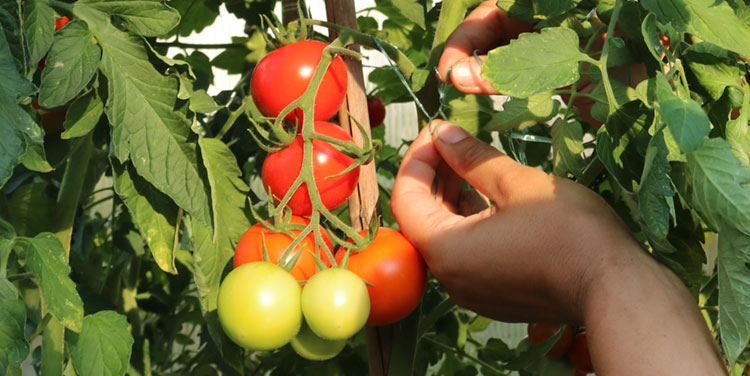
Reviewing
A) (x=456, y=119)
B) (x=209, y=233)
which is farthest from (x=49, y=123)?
(x=456, y=119)

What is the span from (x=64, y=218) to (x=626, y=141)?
59cm

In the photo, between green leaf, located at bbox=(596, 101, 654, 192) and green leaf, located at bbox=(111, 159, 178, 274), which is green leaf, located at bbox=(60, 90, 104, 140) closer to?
green leaf, located at bbox=(111, 159, 178, 274)

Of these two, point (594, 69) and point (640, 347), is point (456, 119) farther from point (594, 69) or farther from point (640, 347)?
point (640, 347)

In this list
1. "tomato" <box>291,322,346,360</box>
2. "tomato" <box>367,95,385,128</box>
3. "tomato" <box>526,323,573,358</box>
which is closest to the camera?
"tomato" <box>291,322,346,360</box>

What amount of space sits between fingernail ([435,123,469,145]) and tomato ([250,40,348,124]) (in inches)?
3.9

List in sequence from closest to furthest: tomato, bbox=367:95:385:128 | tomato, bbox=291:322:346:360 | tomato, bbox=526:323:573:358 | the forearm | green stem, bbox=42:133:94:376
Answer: the forearm, tomato, bbox=291:322:346:360, green stem, bbox=42:133:94:376, tomato, bbox=526:323:573:358, tomato, bbox=367:95:385:128

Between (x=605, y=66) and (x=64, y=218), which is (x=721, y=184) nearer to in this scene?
(x=605, y=66)

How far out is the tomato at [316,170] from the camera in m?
0.64

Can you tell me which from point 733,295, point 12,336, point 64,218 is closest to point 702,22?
point 733,295

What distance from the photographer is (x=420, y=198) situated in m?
0.70

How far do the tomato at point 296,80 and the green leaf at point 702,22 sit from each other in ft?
0.95

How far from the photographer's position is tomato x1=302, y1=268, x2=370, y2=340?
0.53m

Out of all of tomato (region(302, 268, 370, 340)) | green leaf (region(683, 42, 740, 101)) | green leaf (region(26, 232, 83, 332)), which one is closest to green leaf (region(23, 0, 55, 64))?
green leaf (region(26, 232, 83, 332))

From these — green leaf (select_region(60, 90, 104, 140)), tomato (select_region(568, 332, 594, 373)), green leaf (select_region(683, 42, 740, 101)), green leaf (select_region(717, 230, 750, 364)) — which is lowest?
tomato (select_region(568, 332, 594, 373))
